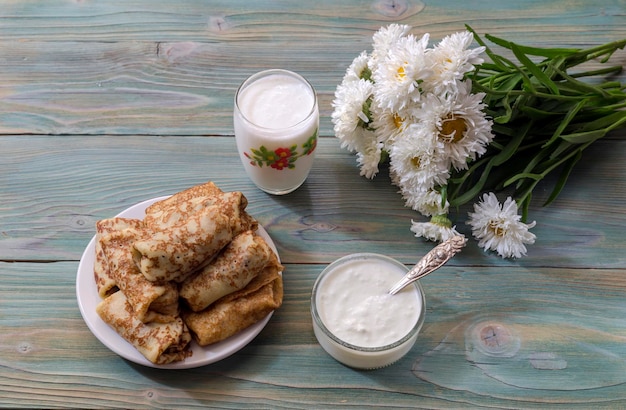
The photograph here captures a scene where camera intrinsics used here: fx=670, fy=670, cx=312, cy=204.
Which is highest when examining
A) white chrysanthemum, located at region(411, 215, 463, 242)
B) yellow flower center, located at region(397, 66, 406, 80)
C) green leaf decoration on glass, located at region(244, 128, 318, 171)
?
yellow flower center, located at region(397, 66, 406, 80)

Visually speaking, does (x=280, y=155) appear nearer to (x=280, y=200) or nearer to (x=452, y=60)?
(x=280, y=200)

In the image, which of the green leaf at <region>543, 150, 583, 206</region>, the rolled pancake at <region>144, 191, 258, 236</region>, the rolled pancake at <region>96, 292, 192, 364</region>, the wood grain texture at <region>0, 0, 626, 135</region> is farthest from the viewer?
the wood grain texture at <region>0, 0, 626, 135</region>

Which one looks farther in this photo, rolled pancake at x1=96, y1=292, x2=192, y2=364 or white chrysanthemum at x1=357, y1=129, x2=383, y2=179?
white chrysanthemum at x1=357, y1=129, x2=383, y2=179

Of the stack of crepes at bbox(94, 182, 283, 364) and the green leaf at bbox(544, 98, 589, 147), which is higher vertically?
the green leaf at bbox(544, 98, 589, 147)

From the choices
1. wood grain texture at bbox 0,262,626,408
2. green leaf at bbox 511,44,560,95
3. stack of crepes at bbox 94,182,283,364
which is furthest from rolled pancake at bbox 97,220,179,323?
green leaf at bbox 511,44,560,95

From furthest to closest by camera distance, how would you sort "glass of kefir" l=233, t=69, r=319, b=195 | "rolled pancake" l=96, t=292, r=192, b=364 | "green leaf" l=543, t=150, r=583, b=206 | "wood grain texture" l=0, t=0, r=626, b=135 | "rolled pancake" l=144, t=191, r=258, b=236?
1. "wood grain texture" l=0, t=0, r=626, b=135
2. "green leaf" l=543, t=150, r=583, b=206
3. "glass of kefir" l=233, t=69, r=319, b=195
4. "rolled pancake" l=144, t=191, r=258, b=236
5. "rolled pancake" l=96, t=292, r=192, b=364

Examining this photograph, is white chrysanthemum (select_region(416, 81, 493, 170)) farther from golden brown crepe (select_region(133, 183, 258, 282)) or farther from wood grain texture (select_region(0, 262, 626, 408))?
golden brown crepe (select_region(133, 183, 258, 282))

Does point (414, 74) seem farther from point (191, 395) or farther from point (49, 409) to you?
point (49, 409)
